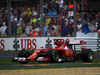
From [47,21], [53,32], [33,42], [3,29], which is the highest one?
[47,21]

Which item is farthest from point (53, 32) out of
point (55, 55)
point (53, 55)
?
point (53, 55)

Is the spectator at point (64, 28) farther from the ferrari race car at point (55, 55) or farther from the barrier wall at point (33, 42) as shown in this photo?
the ferrari race car at point (55, 55)

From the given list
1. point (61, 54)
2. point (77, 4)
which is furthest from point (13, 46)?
point (61, 54)

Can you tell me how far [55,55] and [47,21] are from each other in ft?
28.3

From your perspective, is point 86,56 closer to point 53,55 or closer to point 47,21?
point 53,55

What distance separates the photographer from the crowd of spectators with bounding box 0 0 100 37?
18245 mm

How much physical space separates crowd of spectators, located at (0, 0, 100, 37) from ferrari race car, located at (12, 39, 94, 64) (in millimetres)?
6764

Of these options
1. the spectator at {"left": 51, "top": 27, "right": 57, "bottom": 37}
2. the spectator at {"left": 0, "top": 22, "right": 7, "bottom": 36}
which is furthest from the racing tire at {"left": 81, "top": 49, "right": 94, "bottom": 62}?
the spectator at {"left": 0, "top": 22, "right": 7, "bottom": 36}

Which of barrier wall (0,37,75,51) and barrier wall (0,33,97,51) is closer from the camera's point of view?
barrier wall (0,33,97,51)

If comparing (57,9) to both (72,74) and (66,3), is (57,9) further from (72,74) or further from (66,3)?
(72,74)

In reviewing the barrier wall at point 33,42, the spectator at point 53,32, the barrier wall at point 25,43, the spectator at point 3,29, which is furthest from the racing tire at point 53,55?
the spectator at point 3,29

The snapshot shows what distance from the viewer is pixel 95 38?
17.7 metres

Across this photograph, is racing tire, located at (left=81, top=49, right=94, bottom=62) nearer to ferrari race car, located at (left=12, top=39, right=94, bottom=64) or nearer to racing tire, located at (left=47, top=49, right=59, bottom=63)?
ferrari race car, located at (left=12, top=39, right=94, bottom=64)

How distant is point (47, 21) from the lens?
18875 mm
